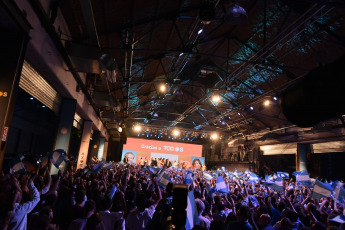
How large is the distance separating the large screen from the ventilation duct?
17.7 m

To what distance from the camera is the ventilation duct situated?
5.32m

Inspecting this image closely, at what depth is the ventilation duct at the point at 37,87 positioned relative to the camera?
532 cm

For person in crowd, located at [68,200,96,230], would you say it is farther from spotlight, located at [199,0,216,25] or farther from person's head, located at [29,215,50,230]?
spotlight, located at [199,0,216,25]

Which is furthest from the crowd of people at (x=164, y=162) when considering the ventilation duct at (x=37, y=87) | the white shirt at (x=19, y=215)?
the white shirt at (x=19, y=215)

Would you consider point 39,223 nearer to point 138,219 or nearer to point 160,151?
point 138,219

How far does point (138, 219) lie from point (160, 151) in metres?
22.6

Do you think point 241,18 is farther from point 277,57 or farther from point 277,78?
point 277,78

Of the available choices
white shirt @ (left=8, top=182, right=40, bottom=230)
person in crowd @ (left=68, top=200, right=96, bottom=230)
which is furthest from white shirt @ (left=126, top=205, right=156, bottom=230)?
white shirt @ (left=8, top=182, right=40, bottom=230)

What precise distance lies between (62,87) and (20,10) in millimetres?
3446

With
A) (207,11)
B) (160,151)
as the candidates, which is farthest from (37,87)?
(160,151)

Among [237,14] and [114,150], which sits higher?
[237,14]

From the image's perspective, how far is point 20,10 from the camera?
363 centimetres

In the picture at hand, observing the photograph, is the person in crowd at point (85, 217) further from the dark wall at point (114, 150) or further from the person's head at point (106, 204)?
the dark wall at point (114, 150)

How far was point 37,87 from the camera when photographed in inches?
240
